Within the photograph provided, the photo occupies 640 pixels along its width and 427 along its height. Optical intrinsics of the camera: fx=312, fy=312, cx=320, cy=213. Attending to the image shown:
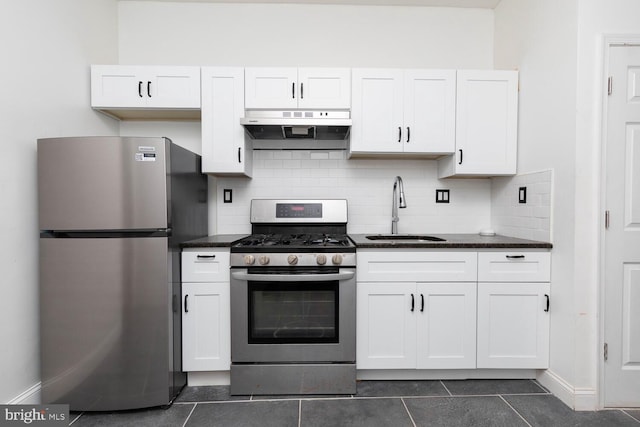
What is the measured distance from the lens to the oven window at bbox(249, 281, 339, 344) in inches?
79.4

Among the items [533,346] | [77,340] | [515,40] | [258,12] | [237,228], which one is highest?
[258,12]

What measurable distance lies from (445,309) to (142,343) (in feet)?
6.21

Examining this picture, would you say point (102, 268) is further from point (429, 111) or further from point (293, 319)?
point (429, 111)

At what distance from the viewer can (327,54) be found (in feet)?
8.88

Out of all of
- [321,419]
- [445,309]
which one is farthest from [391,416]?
[445,309]

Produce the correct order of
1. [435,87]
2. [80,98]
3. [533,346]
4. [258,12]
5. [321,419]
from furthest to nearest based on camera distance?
[258,12], [435,87], [80,98], [533,346], [321,419]

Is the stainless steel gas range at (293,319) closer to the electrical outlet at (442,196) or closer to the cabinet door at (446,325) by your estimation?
the cabinet door at (446,325)

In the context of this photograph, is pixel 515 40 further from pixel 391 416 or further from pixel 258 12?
pixel 391 416

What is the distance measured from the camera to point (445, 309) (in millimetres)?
2086

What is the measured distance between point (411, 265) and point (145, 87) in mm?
2315

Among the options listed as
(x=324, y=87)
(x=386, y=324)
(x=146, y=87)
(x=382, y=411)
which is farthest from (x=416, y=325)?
(x=146, y=87)

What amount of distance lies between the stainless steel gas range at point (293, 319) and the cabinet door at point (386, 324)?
9 centimetres

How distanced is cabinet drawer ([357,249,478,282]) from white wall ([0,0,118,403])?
1.97m

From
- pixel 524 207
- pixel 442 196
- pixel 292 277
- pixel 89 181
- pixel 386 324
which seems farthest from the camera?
pixel 442 196
